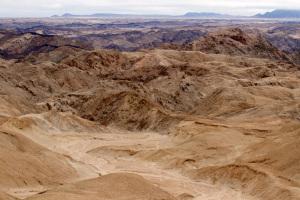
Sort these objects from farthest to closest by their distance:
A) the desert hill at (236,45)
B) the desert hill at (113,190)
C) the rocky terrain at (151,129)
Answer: the desert hill at (236,45) → the rocky terrain at (151,129) → the desert hill at (113,190)

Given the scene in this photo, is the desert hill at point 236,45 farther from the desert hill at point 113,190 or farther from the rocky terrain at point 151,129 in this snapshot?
A: the desert hill at point 113,190

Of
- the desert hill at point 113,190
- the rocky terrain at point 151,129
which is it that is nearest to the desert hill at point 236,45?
the rocky terrain at point 151,129

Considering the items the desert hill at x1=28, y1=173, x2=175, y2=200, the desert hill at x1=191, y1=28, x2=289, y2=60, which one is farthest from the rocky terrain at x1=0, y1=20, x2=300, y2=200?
the desert hill at x1=191, y1=28, x2=289, y2=60

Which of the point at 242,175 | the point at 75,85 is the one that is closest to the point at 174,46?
the point at 75,85

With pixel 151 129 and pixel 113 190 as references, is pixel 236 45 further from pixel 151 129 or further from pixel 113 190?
pixel 113 190

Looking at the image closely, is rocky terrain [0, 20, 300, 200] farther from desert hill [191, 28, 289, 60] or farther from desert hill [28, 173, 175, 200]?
desert hill [191, 28, 289, 60]

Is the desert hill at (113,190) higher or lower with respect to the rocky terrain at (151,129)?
higher

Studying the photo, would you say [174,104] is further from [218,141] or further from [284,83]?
[218,141]

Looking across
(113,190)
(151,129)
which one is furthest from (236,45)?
(113,190)
